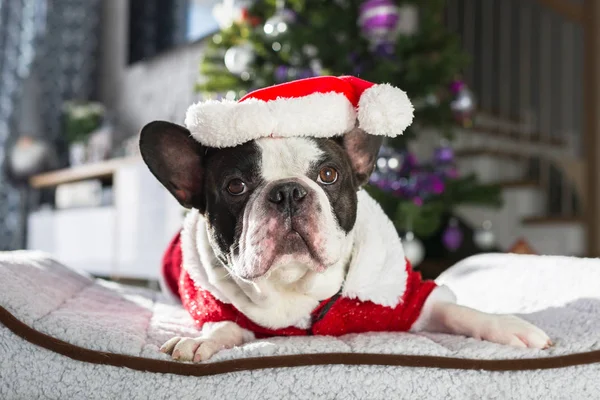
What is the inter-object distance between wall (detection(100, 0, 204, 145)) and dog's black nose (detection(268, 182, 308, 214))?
8.18 feet

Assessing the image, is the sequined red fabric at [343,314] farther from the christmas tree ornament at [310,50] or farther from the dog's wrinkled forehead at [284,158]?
the christmas tree ornament at [310,50]

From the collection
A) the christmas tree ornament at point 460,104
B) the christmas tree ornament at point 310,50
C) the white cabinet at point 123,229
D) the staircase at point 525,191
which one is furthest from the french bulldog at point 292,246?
the staircase at point 525,191

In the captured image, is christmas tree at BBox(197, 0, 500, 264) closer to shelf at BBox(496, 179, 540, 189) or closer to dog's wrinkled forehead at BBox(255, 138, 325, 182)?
dog's wrinkled forehead at BBox(255, 138, 325, 182)

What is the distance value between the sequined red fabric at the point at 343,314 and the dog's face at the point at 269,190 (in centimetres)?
9

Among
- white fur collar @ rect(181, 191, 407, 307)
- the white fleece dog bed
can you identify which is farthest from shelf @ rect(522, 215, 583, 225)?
the white fleece dog bed

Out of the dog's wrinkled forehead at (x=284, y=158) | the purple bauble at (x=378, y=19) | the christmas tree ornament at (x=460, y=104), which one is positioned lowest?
the dog's wrinkled forehead at (x=284, y=158)

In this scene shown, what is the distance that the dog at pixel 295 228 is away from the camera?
36.6 inches

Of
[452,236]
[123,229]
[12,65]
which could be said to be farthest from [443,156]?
[12,65]

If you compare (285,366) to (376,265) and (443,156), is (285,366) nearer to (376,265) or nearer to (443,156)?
(376,265)

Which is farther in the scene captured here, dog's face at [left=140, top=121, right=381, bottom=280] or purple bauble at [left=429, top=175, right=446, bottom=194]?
purple bauble at [left=429, top=175, right=446, bottom=194]

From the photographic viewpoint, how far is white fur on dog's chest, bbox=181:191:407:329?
3.27ft

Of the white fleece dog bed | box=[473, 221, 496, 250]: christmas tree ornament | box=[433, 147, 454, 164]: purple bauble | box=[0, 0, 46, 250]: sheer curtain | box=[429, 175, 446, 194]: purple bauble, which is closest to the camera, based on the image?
the white fleece dog bed

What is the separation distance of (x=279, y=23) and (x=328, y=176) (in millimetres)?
1368

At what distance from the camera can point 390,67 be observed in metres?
2.05
